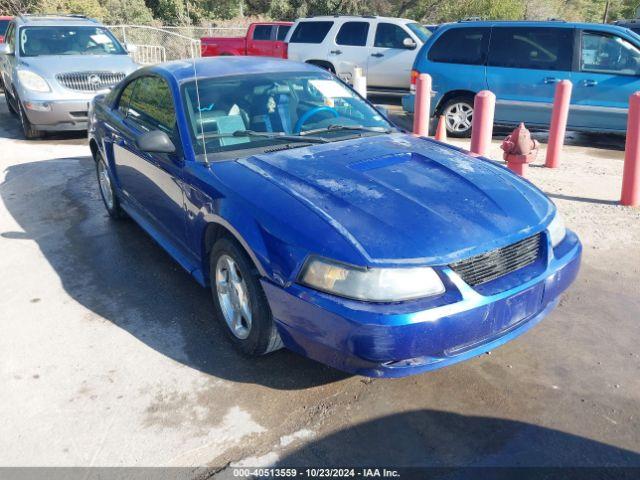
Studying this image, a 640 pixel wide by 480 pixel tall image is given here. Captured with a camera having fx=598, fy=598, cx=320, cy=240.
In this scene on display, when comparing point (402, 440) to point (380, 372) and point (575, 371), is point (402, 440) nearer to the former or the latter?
point (380, 372)

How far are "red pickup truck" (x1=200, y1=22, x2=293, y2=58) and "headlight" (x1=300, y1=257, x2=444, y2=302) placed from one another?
13.5 meters

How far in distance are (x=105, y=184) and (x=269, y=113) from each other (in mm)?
2584

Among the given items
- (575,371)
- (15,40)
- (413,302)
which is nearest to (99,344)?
(413,302)

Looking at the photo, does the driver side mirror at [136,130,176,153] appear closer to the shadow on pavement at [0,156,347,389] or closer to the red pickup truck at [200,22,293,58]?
the shadow on pavement at [0,156,347,389]

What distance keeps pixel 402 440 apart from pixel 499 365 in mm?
889

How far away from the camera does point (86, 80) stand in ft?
30.9

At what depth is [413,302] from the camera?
105 inches

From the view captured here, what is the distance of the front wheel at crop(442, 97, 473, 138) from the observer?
959cm

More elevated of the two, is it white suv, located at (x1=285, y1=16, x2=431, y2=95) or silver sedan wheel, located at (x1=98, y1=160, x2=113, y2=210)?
white suv, located at (x1=285, y1=16, x2=431, y2=95)

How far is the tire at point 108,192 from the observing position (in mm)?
5656

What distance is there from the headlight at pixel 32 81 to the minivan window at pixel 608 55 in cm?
807

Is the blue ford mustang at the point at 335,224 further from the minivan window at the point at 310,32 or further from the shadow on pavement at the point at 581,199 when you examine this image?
the minivan window at the point at 310,32

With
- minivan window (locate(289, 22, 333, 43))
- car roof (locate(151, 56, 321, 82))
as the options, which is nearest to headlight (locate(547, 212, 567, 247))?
car roof (locate(151, 56, 321, 82))

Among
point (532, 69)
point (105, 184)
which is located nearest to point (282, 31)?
point (532, 69)
